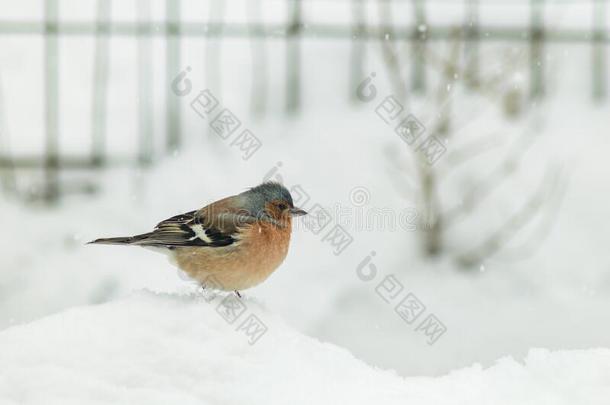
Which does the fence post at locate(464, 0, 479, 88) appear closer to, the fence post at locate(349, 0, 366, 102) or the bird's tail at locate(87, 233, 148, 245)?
the fence post at locate(349, 0, 366, 102)

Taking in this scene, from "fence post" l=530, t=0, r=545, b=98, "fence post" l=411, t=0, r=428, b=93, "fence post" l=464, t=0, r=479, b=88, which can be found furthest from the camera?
"fence post" l=530, t=0, r=545, b=98

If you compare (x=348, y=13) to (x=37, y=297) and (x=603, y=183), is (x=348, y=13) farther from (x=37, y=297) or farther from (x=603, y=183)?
(x=37, y=297)

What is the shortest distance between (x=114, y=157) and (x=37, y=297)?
192cm

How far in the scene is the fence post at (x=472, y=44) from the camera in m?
8.44

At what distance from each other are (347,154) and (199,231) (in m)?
3.77

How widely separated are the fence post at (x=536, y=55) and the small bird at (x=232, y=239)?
4.96m

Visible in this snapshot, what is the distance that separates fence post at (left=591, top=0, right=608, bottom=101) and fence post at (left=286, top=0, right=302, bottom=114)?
9.33 feet

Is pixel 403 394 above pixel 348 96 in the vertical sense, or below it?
below

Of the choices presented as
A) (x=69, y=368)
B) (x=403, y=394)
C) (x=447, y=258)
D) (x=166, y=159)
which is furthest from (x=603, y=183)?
(x=69, y=368)

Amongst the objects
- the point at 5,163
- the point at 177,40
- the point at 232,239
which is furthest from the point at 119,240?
the point at 177,40

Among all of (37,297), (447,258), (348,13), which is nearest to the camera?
(37,297)

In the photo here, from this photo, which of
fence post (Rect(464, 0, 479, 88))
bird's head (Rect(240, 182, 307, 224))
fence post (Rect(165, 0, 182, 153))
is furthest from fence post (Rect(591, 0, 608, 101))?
bird's head (Rect(240, 182, 307, 224))

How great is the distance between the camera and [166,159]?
8.66m

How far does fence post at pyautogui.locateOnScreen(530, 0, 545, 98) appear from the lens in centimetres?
895
